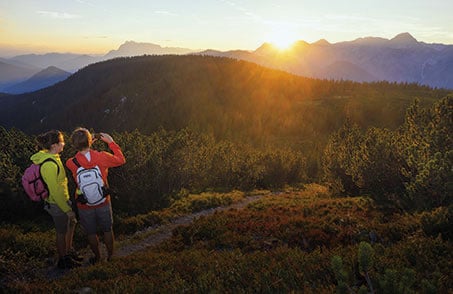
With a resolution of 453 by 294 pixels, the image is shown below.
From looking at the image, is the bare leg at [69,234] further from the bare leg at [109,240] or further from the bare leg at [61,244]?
the bare leg at [109,240]

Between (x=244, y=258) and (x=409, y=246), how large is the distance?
365 centimetres

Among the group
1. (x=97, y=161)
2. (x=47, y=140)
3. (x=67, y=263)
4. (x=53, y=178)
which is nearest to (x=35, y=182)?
(x=53, y=178)

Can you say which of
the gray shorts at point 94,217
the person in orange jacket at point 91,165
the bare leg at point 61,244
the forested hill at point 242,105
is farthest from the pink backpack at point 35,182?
the forested hill at point 242,105

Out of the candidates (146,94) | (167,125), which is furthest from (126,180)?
(146,94)

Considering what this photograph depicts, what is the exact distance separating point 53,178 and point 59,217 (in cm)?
100

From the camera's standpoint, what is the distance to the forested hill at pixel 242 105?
454 feet

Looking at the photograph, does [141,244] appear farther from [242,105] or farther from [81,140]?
[242,105]

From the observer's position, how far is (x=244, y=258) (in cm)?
816

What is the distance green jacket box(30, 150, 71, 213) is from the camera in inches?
307

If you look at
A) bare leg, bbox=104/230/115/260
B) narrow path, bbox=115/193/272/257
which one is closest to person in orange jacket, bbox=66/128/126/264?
bare leg, bbox=104/230/115/260

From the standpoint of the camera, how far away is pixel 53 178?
25.8 ft

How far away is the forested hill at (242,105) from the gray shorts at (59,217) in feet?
379

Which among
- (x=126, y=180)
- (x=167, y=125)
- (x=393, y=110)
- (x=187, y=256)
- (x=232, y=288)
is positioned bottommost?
(x=167, y=125)

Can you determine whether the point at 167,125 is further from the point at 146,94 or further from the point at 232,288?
the point at 232,288
